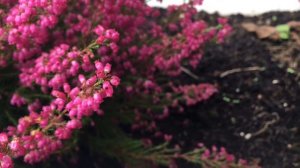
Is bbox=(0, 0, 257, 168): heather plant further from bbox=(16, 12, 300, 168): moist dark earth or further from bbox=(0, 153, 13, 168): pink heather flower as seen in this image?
bbox=(16, 12, 300, 168): moist dark earth

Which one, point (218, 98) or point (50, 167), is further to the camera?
point (218, 98)

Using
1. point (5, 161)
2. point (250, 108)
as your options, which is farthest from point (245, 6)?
point (5, 161)

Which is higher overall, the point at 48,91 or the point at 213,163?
the point at 48,91

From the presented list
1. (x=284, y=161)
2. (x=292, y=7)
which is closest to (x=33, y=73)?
(x=284, y=161)

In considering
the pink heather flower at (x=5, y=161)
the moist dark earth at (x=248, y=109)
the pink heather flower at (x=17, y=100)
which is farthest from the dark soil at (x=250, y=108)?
the pink heather flower at (x=5, y=161)

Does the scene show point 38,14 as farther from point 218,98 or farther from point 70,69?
point 218,98
